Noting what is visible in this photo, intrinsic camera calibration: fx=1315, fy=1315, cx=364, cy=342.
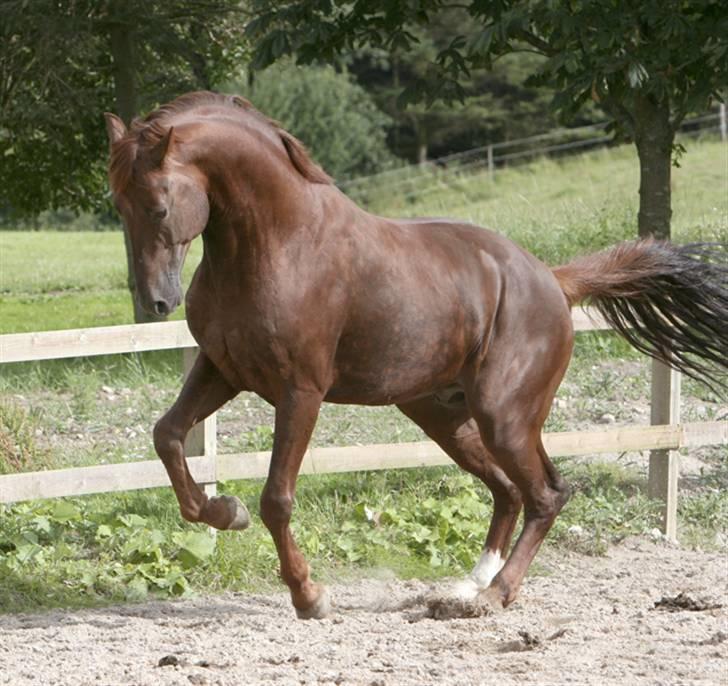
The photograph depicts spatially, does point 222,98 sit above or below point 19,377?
above

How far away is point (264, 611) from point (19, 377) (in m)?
4.77

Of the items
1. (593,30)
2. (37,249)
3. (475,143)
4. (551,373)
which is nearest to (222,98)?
(551,373)

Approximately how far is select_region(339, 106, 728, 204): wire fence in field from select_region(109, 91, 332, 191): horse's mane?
3002 centimetres

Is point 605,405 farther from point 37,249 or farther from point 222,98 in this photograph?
point 37,249

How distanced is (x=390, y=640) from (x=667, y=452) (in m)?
3.02

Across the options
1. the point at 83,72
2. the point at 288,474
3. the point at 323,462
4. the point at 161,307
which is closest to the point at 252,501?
the point at 323,462

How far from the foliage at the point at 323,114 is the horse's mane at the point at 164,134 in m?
37.4

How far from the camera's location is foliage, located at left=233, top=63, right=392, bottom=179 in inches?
1682

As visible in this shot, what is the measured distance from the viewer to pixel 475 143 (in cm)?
4778

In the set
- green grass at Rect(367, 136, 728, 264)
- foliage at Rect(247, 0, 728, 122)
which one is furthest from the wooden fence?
green grass at Rect(367, 136, 728, 264)

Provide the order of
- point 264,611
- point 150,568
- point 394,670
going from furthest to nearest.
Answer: point 150,568, point 264,611, point 394,670

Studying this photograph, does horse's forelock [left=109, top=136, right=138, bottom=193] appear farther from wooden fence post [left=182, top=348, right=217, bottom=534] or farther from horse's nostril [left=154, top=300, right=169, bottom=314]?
wooden fence post [left=182, top=348, right=217, bottom=534]

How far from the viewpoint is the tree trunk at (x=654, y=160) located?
10633 millimetres

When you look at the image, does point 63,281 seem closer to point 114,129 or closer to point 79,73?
point 79,73
